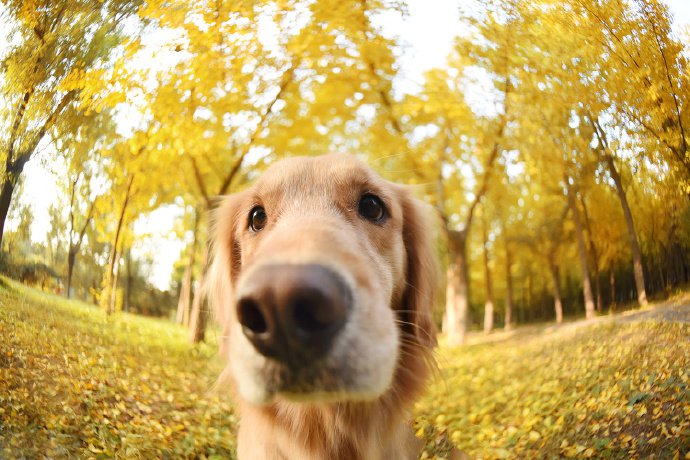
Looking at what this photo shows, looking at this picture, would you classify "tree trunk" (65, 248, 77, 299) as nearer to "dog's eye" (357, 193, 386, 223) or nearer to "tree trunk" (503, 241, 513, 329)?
"dog's eye" (357, 193, 386, 223)

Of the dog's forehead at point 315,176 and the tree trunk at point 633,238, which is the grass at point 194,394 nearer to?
the tree trunk at point 633,238

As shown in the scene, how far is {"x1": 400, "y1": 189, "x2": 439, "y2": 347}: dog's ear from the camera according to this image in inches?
106

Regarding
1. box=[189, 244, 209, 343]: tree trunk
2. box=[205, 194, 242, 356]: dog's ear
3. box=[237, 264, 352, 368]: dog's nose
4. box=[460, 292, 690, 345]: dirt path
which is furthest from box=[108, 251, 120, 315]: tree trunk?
box=[460, 292, 690, 345]: dirt path

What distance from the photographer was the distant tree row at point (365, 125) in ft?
6.22

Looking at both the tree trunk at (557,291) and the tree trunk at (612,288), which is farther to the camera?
the tree trunk at (557,291)

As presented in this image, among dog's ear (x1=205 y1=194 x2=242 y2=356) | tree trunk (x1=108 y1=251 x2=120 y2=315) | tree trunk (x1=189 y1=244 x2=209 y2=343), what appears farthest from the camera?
dog's ear (x1=205 y1=194 x2=242 y2=356)

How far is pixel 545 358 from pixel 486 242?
0.65 m

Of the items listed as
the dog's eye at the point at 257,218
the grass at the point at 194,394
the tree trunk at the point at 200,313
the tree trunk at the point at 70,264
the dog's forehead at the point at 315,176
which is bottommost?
the grass at the point at 194,394

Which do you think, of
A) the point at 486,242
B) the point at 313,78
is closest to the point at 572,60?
the point at 486,242

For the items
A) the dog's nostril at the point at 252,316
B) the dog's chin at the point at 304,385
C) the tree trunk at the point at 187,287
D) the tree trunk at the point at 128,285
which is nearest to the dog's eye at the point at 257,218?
the tree trunk at the point at 187,287

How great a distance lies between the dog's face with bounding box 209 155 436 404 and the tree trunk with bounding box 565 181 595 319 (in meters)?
0.84

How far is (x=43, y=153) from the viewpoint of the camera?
1.97 metres

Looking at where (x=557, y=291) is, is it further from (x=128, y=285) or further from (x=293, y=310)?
(x=128, y=285)

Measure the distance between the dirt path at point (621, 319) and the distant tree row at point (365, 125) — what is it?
2.0 inches
